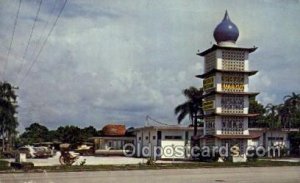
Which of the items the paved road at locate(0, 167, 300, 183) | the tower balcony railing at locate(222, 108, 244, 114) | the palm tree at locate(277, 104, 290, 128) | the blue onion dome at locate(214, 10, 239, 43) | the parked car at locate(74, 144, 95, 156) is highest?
the blue onion dome at locate(214, 10, 239, 43)

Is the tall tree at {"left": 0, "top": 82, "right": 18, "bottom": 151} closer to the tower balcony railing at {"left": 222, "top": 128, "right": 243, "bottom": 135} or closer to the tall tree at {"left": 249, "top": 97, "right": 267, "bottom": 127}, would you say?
the tower balcony railing at {"left": 222, "top": 128, "right": 243, "bottom": 135}

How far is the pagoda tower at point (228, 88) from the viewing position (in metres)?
34.4

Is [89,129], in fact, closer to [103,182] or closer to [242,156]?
[242,156]

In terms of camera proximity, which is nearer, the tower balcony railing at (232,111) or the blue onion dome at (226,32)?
the blue onion dome at (226,32)

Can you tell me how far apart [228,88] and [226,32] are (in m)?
3.89

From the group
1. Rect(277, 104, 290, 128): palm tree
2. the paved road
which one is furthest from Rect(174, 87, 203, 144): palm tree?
the paved road

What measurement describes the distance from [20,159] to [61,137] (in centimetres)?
1806

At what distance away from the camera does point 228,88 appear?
34719mm

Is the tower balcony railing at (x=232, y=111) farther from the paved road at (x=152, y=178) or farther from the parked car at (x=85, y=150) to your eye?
the paved road at (x=152, y=178)

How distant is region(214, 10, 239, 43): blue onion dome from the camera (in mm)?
34438

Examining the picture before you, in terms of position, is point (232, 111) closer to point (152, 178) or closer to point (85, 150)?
point (85, 150)

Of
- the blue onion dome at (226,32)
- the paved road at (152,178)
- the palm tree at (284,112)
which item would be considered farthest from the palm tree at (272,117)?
the paved road at (152,178)

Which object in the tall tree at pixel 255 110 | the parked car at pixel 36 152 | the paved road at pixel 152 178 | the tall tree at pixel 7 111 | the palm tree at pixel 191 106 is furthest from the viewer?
the tall tree at pixel 255 110

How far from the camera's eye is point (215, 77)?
34406 millimetres
